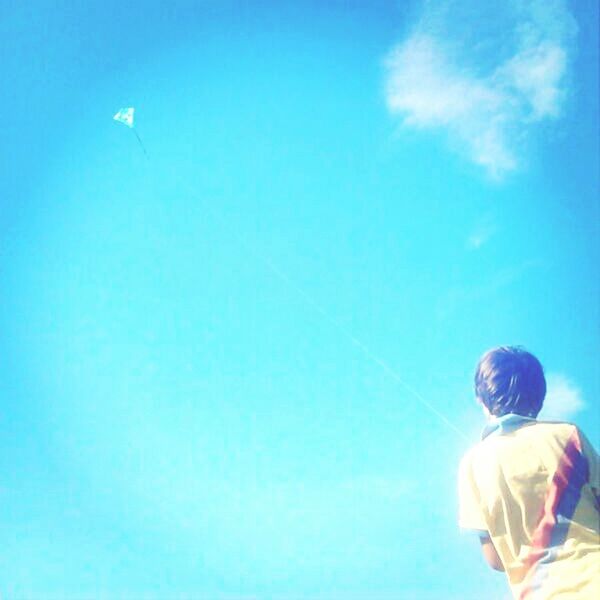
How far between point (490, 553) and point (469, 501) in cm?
19

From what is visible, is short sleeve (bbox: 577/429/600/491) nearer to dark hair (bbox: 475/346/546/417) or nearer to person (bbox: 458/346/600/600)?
person (bbox: 458/346/600/600)

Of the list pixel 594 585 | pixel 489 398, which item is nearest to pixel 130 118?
pixel 489 398

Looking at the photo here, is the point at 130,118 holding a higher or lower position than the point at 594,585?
higher

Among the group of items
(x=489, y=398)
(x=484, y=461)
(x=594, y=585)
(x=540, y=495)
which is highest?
(x=489, y=398)

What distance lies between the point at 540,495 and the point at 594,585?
299mm

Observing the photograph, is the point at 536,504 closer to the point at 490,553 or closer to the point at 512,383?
the point at 490,553

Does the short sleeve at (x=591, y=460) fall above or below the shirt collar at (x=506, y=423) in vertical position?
below

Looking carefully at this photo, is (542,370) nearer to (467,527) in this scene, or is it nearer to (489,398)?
(489,398)

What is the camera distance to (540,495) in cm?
198

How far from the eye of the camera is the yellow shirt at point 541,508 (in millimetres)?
1896

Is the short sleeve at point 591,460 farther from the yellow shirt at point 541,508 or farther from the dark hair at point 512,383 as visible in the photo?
the dark hair at point 512,383

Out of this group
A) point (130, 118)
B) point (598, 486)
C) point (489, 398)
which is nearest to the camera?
point (598, 486)

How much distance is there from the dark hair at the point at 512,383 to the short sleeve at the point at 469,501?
0.26 metres

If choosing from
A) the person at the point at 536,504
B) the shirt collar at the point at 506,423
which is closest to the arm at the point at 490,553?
the person at the point at 536,504
